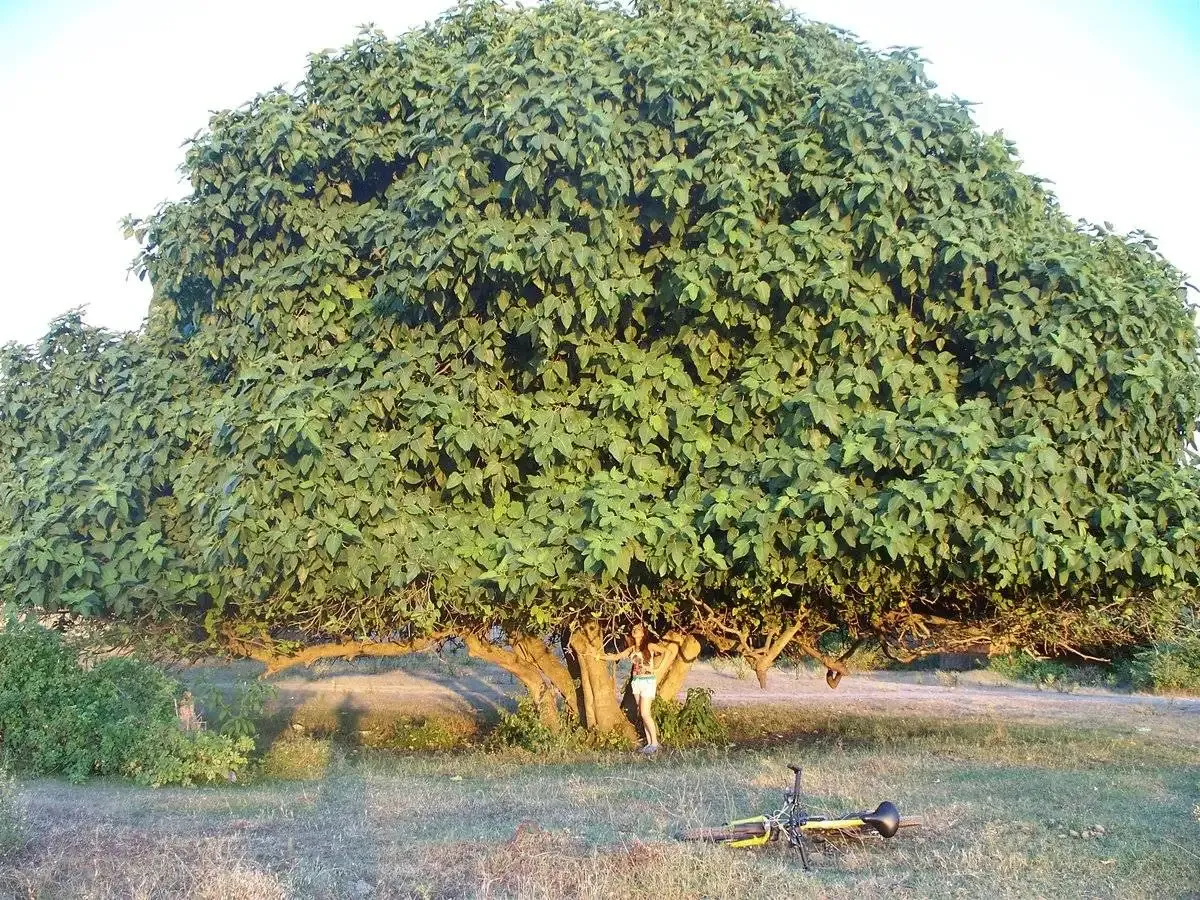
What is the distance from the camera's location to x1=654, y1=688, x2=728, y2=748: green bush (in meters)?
12.5

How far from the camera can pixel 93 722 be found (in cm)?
1026

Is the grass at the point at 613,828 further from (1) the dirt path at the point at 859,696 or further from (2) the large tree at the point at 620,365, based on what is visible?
(1) the dirt path at the point at 859,696

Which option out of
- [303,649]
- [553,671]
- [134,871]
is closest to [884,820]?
[134,871]

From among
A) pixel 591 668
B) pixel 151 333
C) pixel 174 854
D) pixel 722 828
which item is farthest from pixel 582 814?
pixel 151 333

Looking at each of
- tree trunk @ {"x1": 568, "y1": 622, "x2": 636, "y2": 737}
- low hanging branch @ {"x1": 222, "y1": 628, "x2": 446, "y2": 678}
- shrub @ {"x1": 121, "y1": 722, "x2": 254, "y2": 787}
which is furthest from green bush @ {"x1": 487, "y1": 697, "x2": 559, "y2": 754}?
shrub @ {"x1": 121, "y1": 722, "x2": 254, "y2": 787}

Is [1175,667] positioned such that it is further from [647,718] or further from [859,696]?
[647,718]

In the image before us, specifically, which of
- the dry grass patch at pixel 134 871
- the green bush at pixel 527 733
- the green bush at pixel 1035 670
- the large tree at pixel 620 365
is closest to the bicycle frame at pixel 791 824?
the large tree at pixel 620 365

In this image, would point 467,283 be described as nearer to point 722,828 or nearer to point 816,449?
point 816,449

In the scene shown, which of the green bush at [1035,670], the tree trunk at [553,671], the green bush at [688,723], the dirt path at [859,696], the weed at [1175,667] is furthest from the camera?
the green bush at [1035,670]

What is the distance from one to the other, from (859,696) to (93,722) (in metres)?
A: 14.7

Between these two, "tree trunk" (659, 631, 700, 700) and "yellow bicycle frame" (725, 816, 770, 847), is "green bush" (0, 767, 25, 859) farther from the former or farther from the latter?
"tree trunk" (659, 631, 700, 700)

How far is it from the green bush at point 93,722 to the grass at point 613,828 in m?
0.51

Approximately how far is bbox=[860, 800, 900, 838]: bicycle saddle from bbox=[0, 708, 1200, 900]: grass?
145 mm

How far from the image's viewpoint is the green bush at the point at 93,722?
982 centimetres
